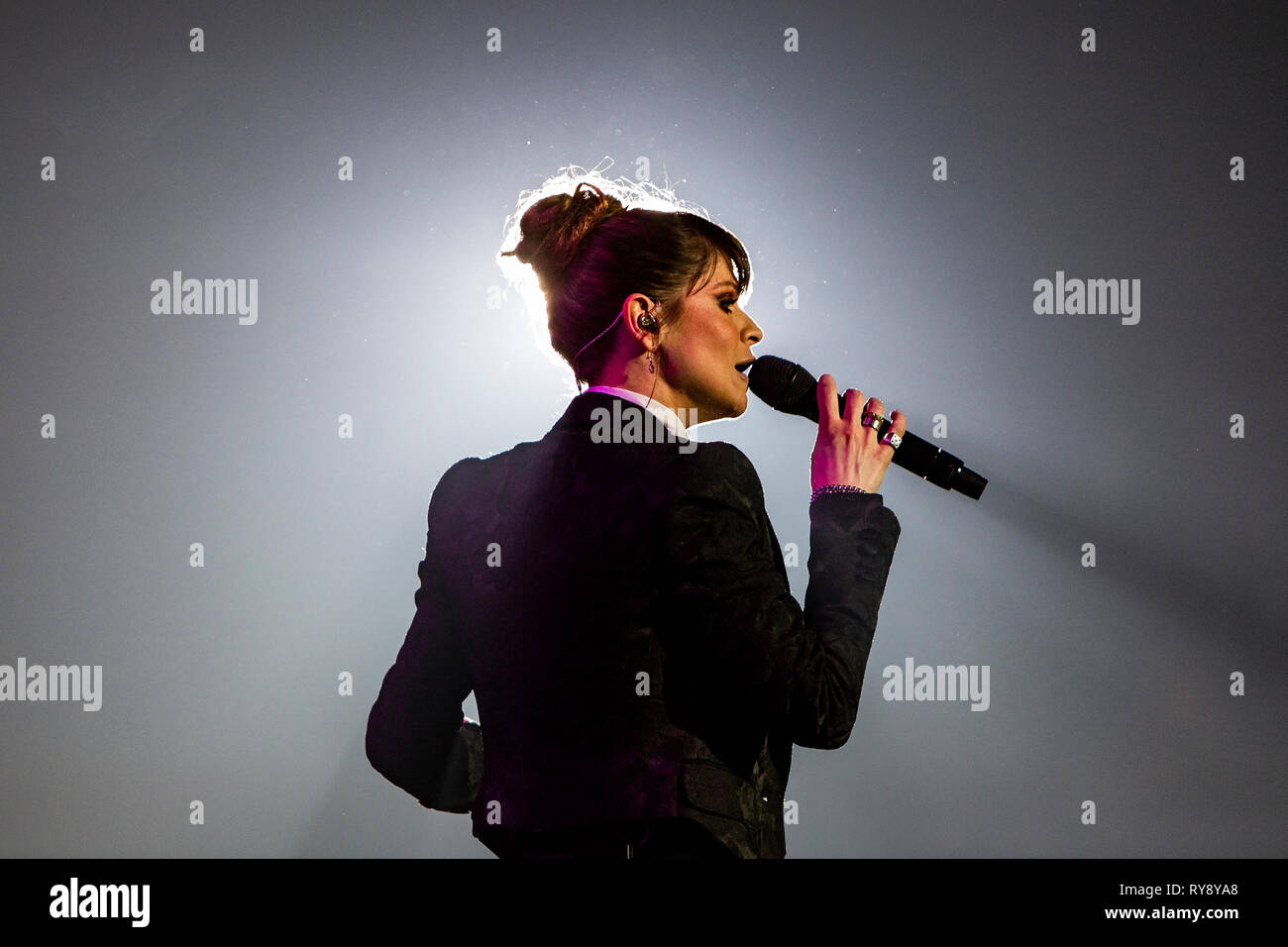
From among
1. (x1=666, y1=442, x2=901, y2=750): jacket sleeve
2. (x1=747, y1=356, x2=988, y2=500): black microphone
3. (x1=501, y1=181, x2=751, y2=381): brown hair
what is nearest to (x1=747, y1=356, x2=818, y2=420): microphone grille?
(x1=747, y1=356, x2=988, y2=500): black microphone

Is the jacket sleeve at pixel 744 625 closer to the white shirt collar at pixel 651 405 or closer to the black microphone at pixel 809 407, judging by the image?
the white shirt collar at pixel 651 405

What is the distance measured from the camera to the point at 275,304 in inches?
99.5

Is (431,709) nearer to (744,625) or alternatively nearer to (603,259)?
(744,625)

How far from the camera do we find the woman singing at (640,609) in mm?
799

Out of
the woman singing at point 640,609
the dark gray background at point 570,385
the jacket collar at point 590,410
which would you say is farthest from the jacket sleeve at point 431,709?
the dark gray background at point 570,385

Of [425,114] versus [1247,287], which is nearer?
[425,114]

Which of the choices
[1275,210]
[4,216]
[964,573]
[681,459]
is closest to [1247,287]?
[1275,210]

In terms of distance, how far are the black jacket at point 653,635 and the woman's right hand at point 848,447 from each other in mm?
45

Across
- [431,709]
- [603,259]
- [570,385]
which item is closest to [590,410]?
[603,259]

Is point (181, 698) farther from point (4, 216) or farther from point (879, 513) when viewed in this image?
point (879, 513)

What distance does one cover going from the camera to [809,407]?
3.96 ft

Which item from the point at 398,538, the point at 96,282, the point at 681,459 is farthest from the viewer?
the point at 96,282

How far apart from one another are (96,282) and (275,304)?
0.53 metres

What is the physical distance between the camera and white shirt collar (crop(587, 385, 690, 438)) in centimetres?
95
